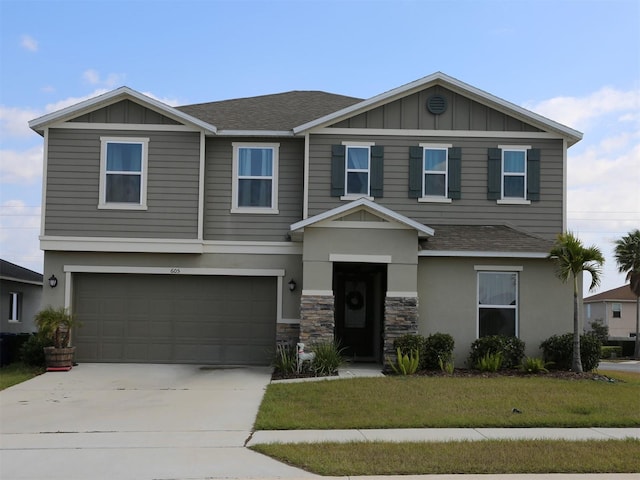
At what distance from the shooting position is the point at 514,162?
1866cm

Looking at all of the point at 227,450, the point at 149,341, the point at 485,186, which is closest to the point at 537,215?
the point at 485,186

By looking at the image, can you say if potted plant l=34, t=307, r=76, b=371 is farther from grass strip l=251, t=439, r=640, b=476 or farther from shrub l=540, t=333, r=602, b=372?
shrub l=540, t=333, r=602, b=372

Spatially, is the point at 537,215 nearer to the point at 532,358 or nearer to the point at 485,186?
the point at 485,186

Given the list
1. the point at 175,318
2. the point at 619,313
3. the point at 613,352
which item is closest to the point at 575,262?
the point at 175,318

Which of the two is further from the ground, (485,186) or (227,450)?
(485,186)

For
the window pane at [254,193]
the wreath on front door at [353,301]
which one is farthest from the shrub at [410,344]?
the window pane at [254,193]

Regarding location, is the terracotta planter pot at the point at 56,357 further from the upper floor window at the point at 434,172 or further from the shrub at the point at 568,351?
the shrub at the point at 568,351

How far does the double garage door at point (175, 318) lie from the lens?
18.3m

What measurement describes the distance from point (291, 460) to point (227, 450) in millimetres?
1042

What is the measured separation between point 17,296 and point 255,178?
11.2 meters

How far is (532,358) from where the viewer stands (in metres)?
16.6

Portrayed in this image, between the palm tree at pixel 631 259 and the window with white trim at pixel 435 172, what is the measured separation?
93.7 ft

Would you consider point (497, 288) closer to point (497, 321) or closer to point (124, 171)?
point (497, 321)

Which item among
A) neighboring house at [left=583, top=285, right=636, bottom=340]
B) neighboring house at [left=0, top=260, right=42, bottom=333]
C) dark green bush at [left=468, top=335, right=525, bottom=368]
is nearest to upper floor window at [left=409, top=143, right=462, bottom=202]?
dark green bush at [left=468, top=335, right=525, bottom=368]
